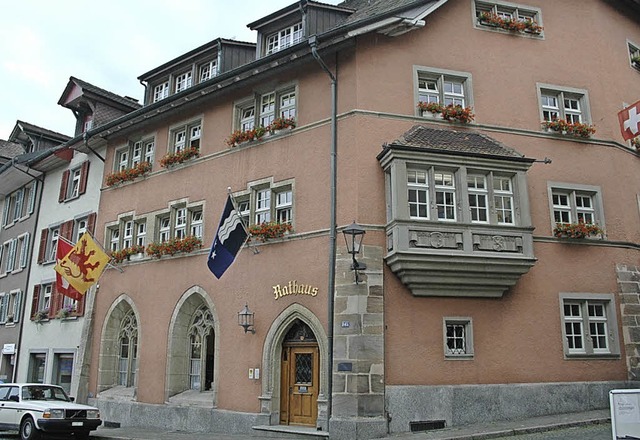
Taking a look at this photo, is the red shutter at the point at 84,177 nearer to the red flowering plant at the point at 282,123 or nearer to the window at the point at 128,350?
the window at the point at 128,350

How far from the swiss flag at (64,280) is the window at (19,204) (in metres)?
8.40

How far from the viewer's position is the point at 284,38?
757 inches

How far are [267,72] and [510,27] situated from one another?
22.5 feet

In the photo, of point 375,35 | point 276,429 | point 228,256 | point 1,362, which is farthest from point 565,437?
point 1,362

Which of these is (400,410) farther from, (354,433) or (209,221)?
(209,221)

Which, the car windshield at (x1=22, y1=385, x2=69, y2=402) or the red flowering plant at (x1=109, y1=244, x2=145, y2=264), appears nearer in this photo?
the car windshield at (x1=22, y1=385, x2=69, y2=402)

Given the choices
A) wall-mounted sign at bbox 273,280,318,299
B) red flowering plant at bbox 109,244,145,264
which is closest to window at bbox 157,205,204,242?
red flowering plant at bbox 109,244,145,264

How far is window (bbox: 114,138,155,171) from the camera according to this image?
21812mm

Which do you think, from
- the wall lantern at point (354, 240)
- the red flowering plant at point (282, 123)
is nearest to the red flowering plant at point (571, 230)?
the wall lantern at point (354, 240)

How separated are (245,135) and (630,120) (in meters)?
10.3

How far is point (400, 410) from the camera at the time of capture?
13945 millimetres

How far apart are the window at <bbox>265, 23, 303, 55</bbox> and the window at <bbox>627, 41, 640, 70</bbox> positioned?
33.1 ft

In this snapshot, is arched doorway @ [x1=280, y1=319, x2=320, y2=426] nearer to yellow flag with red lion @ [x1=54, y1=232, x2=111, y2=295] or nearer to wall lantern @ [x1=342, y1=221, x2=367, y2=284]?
wall lantern @ [x1=342, y1=221, x2=367, y2=284]

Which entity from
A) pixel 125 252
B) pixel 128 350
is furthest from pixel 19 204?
pixel 128 350
